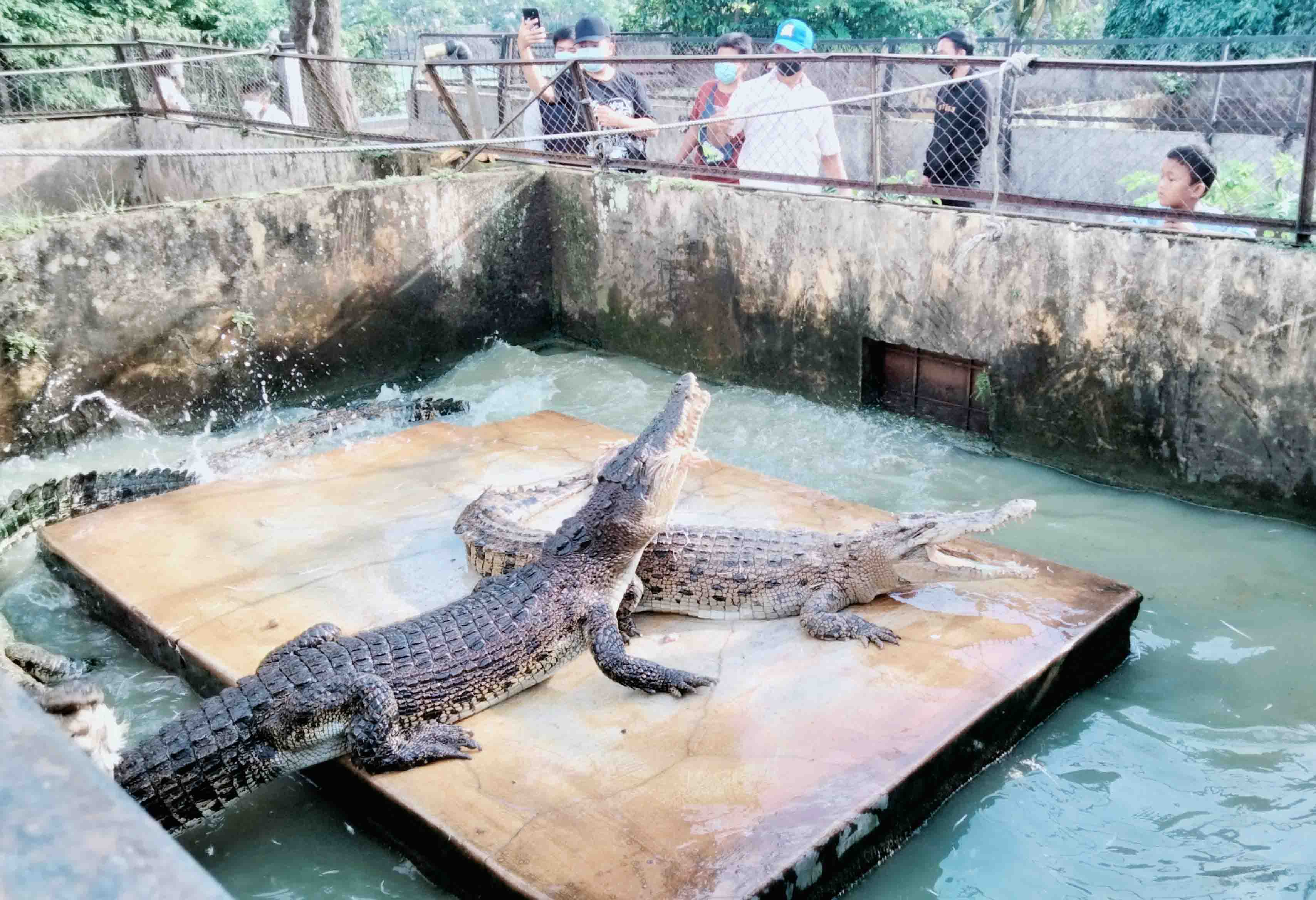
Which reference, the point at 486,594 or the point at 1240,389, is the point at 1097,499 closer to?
the point at 1240,389

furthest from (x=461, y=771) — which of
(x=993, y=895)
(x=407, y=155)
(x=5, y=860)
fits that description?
(x=407, y=155)

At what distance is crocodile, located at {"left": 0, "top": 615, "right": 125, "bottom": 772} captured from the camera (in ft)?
9.39

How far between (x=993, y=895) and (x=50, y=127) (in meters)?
12.2

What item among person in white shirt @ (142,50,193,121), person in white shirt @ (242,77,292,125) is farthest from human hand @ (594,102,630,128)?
person in white shirt @ (142,50,193,121)

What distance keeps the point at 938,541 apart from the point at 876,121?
9.14 feet

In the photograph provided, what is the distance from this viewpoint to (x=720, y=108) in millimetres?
7312

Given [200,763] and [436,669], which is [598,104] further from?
[200,763]

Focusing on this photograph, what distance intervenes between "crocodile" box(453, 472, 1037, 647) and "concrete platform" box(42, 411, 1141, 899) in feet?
0.27

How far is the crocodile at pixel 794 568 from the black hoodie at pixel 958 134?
2919mm

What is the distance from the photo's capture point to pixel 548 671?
3479 mm

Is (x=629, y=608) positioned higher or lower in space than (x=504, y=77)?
lower

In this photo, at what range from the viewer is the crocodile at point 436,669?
119 inches

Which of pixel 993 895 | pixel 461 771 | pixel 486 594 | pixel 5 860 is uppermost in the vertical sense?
pixel 5 860

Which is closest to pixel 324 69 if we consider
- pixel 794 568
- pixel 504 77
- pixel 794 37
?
pixel 504 77
